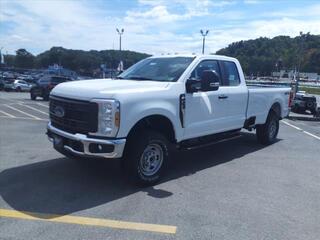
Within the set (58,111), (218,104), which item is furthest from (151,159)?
(218,104)

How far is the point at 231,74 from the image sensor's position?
7.52 m

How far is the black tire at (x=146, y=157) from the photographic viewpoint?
5.25 metres

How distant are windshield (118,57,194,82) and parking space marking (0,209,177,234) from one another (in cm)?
277

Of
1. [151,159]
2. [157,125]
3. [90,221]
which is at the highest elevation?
[157,125]

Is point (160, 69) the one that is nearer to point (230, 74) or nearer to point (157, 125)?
point (157, 125)

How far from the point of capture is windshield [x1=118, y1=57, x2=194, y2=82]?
20.6ft

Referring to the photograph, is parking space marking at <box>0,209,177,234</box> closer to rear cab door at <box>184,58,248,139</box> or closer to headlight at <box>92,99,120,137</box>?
headlight at <box>92,99,120,137</box>

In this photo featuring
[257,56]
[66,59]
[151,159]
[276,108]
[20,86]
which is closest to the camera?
→ [151,159]

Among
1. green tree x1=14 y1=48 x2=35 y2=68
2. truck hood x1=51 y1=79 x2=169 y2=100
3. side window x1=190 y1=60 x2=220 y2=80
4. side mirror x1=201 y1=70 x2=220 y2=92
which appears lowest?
truck hood x1=51 y1=79 x2=169 y2=100

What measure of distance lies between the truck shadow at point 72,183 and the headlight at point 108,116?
97 centimetres

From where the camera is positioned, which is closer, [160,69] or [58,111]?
[58,111]

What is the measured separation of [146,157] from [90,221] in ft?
5.20

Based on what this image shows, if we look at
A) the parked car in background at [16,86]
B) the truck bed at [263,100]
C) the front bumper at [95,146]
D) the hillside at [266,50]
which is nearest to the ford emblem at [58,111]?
the front bumper at [95,146]

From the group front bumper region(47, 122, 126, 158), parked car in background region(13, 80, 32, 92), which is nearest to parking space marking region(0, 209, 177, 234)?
front bumper region(47, 122, 126, 158)
